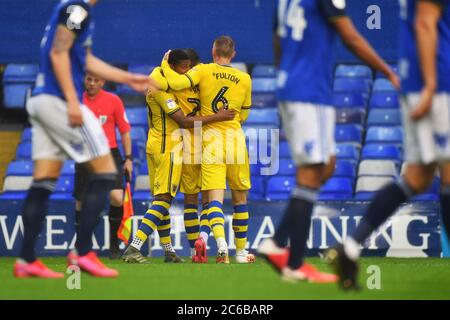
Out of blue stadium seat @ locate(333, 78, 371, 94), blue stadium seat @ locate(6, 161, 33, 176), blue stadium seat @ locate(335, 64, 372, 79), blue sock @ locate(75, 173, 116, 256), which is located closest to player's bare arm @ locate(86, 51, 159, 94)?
blue sock @ locate(75, 173, 116, 256)

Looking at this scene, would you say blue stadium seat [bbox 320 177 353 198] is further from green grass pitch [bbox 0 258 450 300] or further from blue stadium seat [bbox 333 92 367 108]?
green grass pitch [bbox 0 258 450 300]

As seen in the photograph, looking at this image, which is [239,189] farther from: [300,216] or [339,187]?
[300,216]

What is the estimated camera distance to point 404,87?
6.13m

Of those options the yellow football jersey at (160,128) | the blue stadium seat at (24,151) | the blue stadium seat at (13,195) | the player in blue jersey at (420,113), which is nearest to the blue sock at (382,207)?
the player in blue jersey at (420,113)

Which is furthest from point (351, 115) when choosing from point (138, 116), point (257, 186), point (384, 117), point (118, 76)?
point (118, 76)

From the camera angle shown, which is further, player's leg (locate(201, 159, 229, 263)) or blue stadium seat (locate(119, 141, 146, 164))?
blue stadium seat (locate(119, 141, 146, 164))

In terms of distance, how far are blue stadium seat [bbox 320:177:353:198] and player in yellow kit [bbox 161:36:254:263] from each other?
2.62 metres

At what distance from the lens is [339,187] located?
1242 cm

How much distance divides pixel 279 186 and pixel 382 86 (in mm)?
2348

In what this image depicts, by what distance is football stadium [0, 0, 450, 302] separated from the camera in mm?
6168

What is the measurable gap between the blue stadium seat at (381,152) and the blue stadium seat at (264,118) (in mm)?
1156

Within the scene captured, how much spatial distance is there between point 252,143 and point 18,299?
7096 mm

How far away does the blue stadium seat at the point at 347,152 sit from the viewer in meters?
13.0

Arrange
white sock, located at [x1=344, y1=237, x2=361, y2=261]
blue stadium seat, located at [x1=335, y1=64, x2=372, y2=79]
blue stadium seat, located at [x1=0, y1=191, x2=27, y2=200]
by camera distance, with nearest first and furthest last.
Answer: white sock, located at [x1=344, y1=237, x2=361, y2=261] < blue stadium seat, located at [x1=0, y1=191, x2=27, y2=200] < blue stadium seat, located at [x1=335, y1=64, x2=372, y2=79]
